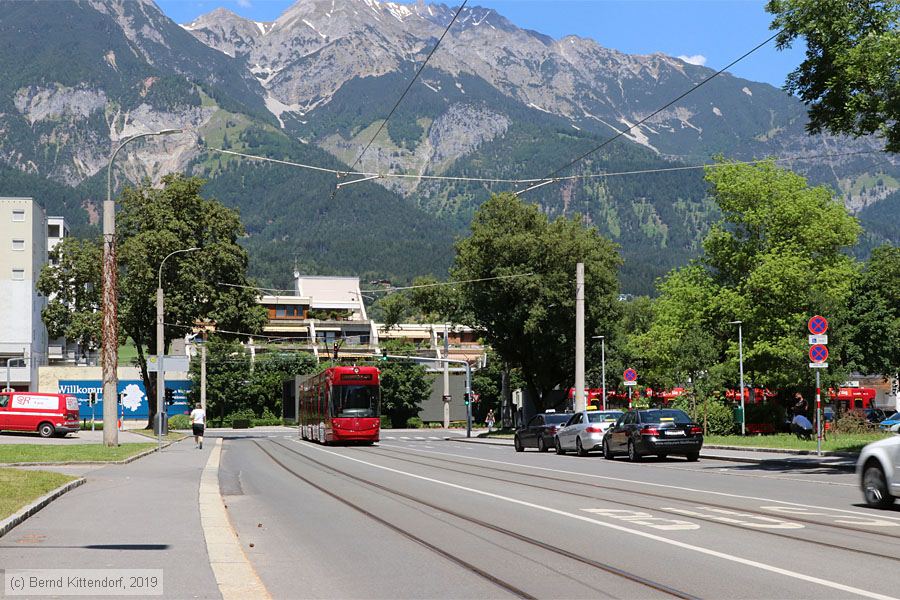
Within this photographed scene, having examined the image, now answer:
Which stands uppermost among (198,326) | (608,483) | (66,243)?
(66,243)

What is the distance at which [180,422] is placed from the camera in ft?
301

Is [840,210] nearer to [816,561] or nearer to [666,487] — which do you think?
[666,487]

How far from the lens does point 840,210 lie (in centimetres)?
6216

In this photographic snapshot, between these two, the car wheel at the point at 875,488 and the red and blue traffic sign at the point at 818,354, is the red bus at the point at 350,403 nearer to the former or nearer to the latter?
the red and blue traffic sign at the point at 818,354

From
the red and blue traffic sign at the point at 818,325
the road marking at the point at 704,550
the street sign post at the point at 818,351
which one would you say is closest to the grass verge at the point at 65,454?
the road marking at the point at 704,550

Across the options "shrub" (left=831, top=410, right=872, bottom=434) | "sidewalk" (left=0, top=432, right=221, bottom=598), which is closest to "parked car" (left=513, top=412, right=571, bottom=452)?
"shrub" (left=831, top=410, right=872, bottom=434)

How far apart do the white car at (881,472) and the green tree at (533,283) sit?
151 ft

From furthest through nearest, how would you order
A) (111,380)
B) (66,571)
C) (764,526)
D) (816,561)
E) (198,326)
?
1. (198,326)
2. (111,380)
3. (764,526)
4. (816,561)
5. (66,571)

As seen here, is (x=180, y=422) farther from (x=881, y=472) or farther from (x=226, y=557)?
(x=226, y=557)

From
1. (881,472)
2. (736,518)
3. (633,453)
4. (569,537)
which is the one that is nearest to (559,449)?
(633,453)

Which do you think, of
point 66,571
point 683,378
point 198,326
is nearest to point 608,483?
point 66,571

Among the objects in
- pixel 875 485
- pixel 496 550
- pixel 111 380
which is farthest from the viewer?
pixel 111 380

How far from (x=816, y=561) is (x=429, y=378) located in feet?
302

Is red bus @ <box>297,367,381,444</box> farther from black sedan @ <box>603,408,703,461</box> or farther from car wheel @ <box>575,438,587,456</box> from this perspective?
black sedan @ <box>603,408,703,461</box>
